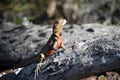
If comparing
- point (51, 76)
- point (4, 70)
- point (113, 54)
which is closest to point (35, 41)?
point (4, 70)

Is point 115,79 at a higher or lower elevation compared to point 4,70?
higher

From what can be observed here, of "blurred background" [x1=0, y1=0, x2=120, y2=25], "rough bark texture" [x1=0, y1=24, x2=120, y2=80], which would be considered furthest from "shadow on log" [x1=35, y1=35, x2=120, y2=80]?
"blurred background" [x1=0, y1=0, x2=120, y2=25]

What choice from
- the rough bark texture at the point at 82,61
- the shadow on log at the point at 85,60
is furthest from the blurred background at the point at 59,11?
the shadow on log at the point at 85,60

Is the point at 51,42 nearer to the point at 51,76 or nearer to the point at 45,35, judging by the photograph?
the point at 51,76

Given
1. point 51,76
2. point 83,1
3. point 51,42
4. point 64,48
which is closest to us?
point 51,76

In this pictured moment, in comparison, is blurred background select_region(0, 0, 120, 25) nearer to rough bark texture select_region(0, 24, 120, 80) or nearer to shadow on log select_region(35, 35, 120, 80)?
rough bark texture select_region(0, 24, 120, 80)

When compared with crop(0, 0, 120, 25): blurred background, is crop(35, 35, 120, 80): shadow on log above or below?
above

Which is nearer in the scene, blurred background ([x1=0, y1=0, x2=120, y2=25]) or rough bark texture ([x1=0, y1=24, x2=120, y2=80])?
rough bark texture ([x1=0, y1=24, x2=120, y2=80])
